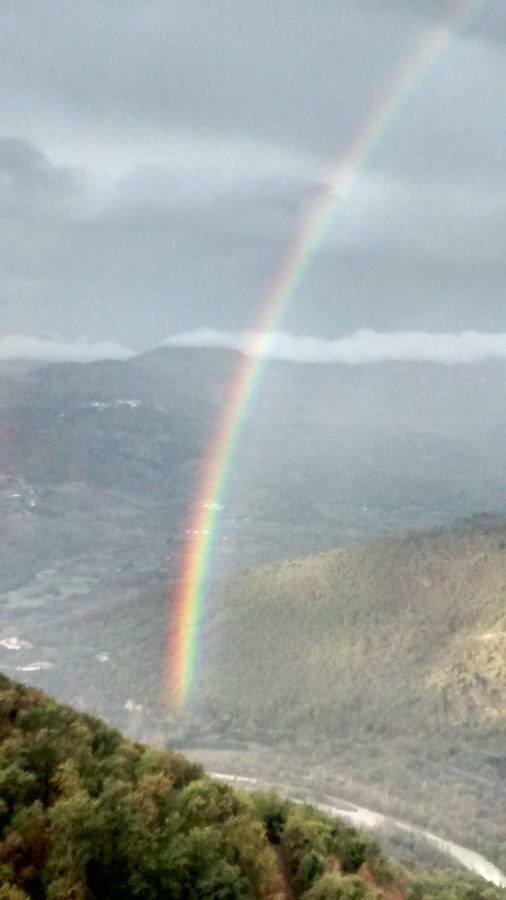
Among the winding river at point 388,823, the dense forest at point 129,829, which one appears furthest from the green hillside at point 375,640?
the dense forest at point 129,829

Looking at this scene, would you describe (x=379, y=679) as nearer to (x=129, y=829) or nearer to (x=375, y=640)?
(x=375, y=640)

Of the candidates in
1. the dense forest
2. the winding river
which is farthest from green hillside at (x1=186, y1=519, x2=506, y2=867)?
the dense forest

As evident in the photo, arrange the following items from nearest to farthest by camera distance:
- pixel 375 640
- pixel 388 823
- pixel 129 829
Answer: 1. pixel 129 829
2. pixel 388 823
3. pixel 375 640

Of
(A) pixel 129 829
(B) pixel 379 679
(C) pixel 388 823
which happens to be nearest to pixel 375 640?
(B) pixel 379 679

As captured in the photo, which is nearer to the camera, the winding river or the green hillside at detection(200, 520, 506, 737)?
the winding river

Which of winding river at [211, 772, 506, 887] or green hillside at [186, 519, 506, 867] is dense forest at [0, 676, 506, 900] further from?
green hillside at [186, 519, 506, 867]

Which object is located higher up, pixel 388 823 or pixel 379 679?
pixel 379 679

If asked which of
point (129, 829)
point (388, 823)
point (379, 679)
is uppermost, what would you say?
point (129, 829)

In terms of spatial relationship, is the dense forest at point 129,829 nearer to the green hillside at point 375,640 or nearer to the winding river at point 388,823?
the winding river at point 388,823
